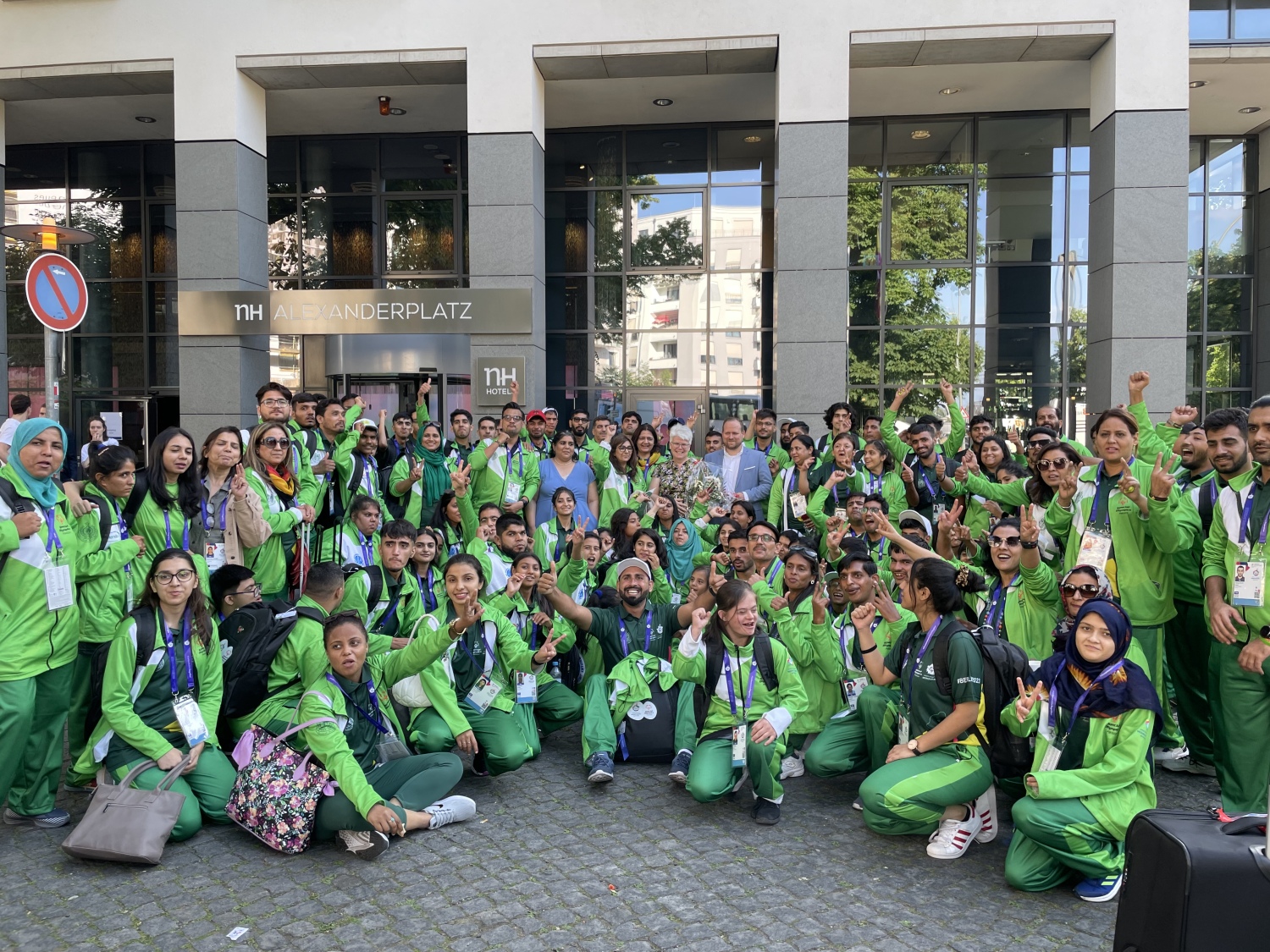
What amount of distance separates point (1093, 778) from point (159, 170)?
18262 mm

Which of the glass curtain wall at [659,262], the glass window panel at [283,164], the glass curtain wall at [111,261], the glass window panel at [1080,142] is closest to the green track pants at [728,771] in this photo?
the glass curtain wall at [659,262]

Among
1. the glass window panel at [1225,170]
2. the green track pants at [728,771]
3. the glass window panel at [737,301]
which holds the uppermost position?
the glass window panel at [1225,170]

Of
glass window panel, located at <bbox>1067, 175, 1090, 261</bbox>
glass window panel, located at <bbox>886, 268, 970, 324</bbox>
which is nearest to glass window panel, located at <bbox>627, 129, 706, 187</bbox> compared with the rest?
glass window panel, located at <bbox>886, 268, 970, 324</bbox>

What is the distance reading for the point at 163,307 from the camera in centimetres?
1719

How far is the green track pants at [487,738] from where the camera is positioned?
543 cm

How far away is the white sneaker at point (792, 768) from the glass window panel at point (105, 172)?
54.9ft

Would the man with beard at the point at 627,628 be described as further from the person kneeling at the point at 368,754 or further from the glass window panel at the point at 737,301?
the glass window panel at the point at 737,301

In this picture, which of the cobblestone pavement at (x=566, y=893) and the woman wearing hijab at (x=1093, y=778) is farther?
the woman wearing hijab at (x=1093, y=778)

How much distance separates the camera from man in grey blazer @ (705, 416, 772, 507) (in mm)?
9289

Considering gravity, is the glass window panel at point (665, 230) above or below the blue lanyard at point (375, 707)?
above

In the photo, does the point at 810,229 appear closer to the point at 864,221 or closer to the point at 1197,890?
the point at 864,221

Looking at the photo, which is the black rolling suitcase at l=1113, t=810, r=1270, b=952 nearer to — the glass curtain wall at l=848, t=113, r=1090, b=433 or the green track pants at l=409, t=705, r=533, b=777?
the green track pants at l=409, t=705, r=533, b=777

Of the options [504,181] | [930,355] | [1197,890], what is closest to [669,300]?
[504,181]

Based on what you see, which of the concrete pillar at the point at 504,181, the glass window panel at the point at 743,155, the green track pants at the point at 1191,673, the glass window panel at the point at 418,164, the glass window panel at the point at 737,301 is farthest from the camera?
the glass window panel at the point at 418,164
